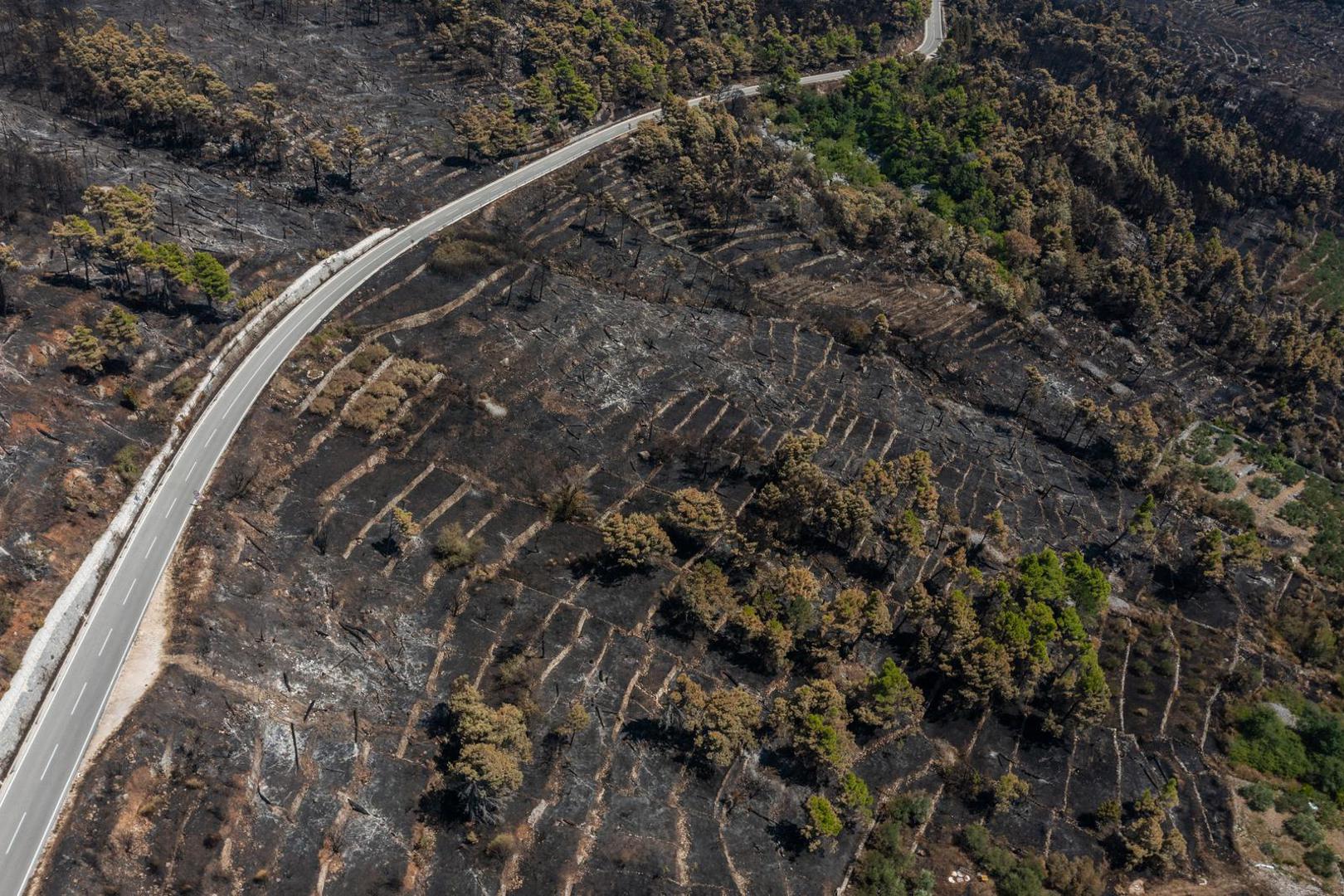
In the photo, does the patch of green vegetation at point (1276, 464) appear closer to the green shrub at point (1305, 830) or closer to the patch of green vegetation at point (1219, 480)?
the patch of green vegetation at point (1219, 480)

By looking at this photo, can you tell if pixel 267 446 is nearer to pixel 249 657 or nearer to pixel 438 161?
pixel 249 657

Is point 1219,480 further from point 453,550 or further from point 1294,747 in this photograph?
point 453,550

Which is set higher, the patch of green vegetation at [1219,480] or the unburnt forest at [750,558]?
the patch of green vegetation at [1219,480]

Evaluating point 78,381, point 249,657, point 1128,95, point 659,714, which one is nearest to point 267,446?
point 78,381

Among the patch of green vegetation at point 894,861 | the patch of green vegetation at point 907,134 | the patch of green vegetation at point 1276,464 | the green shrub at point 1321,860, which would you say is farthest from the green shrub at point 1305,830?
the patch of green vegetation at point 907,134

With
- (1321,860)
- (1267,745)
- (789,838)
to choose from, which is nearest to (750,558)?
(789,838)

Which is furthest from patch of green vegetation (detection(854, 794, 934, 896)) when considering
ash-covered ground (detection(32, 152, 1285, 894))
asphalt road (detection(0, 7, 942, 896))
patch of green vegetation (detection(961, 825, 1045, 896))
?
asphalt road (detection(0, 7, 942, 896))
